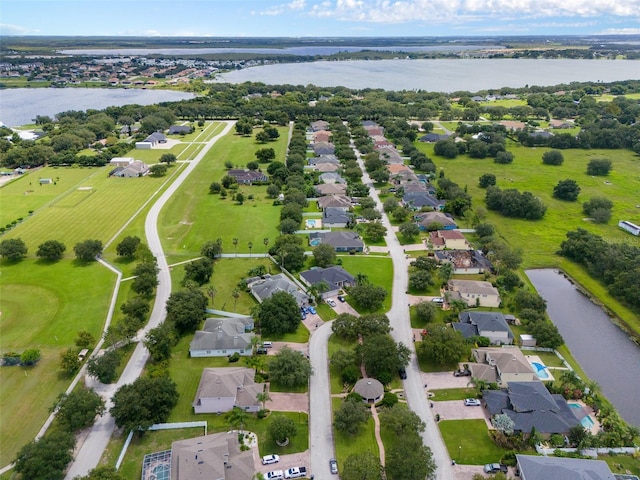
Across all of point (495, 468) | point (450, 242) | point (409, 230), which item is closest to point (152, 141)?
point (409, 230)

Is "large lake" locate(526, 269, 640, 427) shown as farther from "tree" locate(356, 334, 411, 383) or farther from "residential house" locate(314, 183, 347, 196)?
"residential house" locate(314, 183, 347, 196)

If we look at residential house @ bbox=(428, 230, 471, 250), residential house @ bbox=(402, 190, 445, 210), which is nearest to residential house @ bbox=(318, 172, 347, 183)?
residential house @ bbox=(402, 190, 445, 210)

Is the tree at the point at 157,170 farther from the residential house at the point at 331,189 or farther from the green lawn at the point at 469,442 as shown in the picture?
the green lawn at the point at 469,442

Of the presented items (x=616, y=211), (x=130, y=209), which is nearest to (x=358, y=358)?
(x=130, y=209)

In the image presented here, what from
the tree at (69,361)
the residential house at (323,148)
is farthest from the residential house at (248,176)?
the tree at (69,361)

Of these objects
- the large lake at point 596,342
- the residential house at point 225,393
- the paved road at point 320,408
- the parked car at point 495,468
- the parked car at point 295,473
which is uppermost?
the residential house at point 225,393
